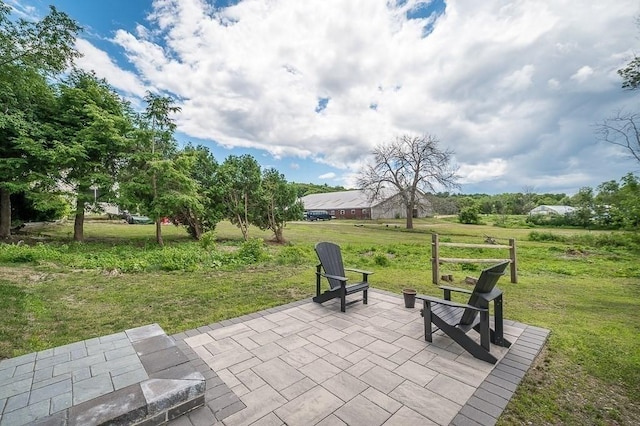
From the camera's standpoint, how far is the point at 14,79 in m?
5.79

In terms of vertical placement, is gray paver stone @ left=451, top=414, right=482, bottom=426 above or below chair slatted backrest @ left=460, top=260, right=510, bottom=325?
below

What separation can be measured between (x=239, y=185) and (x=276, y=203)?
2.17 m

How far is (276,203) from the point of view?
47.6ft

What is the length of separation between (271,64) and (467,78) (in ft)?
26.1

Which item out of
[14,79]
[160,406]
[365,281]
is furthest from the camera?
[14,79]

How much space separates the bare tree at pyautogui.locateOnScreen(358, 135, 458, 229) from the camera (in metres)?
24.2

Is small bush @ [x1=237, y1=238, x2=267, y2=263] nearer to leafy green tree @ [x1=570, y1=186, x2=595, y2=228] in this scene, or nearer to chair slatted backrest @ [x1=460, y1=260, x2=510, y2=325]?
chair slatted backrest @ [x1=460, y1=260, x2=510, y2=325]

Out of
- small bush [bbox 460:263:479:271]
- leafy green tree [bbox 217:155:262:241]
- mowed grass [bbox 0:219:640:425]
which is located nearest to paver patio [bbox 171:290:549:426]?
mowed grass [bbox 0:219:640:425]

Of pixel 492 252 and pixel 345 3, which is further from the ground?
pixel 345 3

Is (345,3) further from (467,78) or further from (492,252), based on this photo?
(492,252)

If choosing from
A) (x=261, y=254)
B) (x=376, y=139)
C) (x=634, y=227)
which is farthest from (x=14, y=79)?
(x=376, y=139)

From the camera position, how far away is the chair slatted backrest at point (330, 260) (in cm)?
446

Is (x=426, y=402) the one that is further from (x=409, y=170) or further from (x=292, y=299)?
(x=409, y=170)

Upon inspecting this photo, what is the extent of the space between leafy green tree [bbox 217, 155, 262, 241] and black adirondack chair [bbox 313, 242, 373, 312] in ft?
31.8
